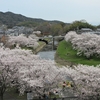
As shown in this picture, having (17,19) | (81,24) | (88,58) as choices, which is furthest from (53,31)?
(17,19)

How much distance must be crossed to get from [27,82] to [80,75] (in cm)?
388

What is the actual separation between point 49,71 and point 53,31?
3045 inches

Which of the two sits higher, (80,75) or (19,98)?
(80,75)

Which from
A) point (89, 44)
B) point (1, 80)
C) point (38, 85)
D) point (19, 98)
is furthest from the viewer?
point (89, 44)

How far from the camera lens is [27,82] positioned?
50.1ft

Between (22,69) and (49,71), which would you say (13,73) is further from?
(49,71)

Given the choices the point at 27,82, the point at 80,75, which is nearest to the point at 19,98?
the point at 27,82

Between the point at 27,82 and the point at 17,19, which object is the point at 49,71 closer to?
the point at 27,82

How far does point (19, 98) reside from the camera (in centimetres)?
1811

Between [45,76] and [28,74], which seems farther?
[28,74]

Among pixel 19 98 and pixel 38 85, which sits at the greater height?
pixel 38 85

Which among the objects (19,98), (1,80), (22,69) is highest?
(22,69)

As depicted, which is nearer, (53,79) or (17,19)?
(53,79)

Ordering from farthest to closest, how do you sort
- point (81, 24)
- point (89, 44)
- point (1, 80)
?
point (81, 24) → point (89, 44) → point (1, 80)
